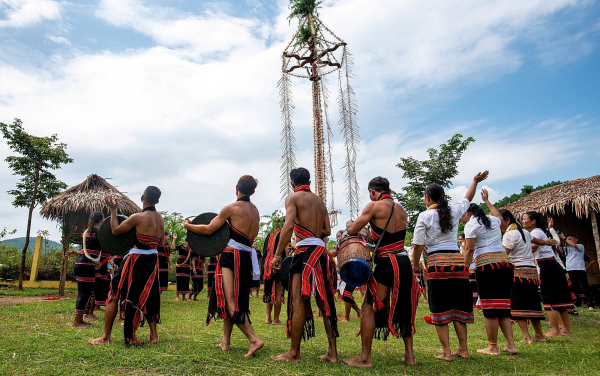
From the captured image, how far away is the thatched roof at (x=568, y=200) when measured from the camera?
1197 centimetres

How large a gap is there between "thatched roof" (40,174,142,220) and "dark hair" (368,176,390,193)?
12772 mm

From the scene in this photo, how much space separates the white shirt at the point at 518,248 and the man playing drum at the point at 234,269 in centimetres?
380

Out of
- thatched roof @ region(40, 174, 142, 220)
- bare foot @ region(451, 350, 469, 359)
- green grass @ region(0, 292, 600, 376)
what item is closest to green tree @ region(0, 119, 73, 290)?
thatched roof @ region(40, 174, 142, 220)

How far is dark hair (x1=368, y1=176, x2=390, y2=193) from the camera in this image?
457 cm

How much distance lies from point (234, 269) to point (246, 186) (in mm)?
1010

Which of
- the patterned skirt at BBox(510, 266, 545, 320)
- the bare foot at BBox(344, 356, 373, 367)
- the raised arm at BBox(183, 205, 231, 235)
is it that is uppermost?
the raised arm at BBox(183, 205, 231, 235)

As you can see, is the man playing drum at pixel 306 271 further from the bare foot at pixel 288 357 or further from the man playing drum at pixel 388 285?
the man playing drum at pixel 388 285

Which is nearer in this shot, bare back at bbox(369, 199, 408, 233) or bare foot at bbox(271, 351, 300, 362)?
bare foot at bbox(271, 351, 300, 362)

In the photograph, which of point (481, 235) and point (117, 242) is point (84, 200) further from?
point (481, 235)

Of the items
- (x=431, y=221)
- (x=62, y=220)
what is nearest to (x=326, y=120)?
(x=431, y=221)

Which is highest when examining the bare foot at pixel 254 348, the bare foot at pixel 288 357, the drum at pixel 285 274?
the drum at pixel 285 274

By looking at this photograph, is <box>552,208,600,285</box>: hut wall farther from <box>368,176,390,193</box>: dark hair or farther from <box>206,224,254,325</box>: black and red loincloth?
<box>206,224,254,325</box>: black and red loincloth

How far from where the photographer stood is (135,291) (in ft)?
16.1

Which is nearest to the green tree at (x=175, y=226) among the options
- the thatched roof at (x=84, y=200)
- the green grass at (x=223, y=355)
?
the thatched roof at (x=84, y=200)
